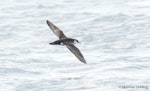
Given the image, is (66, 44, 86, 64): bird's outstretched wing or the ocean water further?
the ocean water

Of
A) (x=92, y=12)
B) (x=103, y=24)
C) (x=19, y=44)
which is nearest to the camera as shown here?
(x=19, y=44)

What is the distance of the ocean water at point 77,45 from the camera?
854 inches

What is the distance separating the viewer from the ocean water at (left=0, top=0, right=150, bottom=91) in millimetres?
21688

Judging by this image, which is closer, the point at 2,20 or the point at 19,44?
the point at 19,44

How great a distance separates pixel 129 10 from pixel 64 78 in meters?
10.8

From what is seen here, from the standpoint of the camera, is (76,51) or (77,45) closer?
(76,51)

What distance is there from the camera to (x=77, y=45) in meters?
26.4

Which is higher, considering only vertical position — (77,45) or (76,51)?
(76,51)

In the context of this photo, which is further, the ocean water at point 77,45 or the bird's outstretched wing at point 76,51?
the ocean water at point 77,45

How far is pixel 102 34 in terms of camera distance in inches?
1096

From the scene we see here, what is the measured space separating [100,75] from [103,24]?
7.62 metres

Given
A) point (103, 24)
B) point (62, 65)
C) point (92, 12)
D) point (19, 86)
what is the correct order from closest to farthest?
point (19, 86), point (62, 65), point (103, 24), point (92, 12)

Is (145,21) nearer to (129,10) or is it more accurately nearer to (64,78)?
(129,10)

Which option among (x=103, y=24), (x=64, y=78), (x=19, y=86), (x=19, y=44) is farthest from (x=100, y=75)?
(x=103, y=24)
